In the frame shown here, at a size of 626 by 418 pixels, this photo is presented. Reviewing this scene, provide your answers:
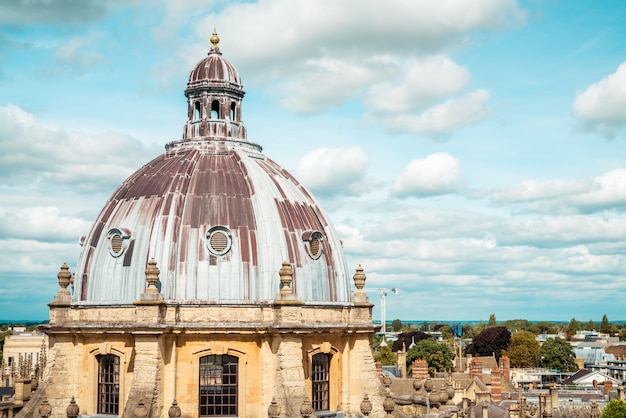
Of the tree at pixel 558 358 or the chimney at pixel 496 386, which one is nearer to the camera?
the chimney at pixel 496 386

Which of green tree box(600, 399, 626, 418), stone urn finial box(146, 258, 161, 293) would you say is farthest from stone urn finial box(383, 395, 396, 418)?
green tree box(600, 399, 626, 418)

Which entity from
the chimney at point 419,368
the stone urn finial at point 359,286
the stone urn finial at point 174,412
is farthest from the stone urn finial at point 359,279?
the chimney at point 419,368

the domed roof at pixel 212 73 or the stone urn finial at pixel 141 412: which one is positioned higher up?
the domed roof at pixel 212 73

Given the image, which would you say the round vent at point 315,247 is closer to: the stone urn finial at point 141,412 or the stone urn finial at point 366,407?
the stone urn finial at point 366,407

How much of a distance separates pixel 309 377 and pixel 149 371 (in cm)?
709

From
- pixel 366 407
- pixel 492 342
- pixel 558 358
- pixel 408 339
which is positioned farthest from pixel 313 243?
pixel 408 339

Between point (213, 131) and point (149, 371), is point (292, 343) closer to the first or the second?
point (149, 371)

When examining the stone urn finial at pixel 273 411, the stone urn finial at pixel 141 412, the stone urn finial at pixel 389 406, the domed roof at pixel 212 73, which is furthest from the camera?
the domed roof at pixel 212 73

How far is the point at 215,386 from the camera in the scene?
3609 centimetres

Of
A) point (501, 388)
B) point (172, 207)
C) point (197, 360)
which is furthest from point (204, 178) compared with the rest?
point (501, 388)

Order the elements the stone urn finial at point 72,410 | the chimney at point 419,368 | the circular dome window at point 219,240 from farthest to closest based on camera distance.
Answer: the chimney at point 419,368, the circular dome window at point 219,240, the stone urn finial at point 72,410

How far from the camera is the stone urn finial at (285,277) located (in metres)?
36.4

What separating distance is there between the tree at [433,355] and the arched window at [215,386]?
323ft

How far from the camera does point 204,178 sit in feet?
129
